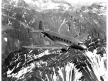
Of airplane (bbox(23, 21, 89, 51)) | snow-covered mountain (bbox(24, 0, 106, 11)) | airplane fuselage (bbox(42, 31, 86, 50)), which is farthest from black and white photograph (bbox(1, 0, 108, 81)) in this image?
airplane (bbox(23, 21, 89, 51))

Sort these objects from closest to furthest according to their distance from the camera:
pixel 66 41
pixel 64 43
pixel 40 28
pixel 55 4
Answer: pixel 66 41 → pixel 64 43 → pixel 40 28 → pixel 55 4

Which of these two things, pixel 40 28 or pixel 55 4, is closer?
pixel 40 28

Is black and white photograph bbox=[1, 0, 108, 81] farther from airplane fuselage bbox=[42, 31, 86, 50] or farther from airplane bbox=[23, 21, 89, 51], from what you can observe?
airplane bbox=[23, 21, 89, 51]

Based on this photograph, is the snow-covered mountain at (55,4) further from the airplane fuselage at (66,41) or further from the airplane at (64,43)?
the airplane at (64,43)

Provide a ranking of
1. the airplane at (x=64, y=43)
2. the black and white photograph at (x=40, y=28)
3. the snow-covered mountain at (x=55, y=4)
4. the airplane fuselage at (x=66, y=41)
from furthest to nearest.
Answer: the snow-covered mountain at (x=55, y=4), the black and white photograph at (x=40, y=28), the airplane fuselage at (x=66, y=41), the airplane at (x=64, y=43)

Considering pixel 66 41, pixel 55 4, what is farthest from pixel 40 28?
pixel 55 4

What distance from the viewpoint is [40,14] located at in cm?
7050

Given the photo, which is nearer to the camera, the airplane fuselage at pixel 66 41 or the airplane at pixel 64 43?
the airplane at pixel 64 43

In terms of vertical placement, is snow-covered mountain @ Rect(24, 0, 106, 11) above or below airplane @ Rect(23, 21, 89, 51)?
above

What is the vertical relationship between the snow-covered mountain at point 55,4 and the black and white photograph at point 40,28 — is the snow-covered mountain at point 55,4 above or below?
above

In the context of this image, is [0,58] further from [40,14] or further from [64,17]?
[64,17]

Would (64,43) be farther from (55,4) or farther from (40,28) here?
(55,4)

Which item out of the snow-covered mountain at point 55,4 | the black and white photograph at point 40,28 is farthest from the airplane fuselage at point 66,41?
the snow-covered mountain at point 55,4

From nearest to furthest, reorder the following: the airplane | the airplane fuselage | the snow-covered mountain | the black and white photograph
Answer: the airplane
the airplane fuselage
the black and white photograph
the snow-covered mountain
